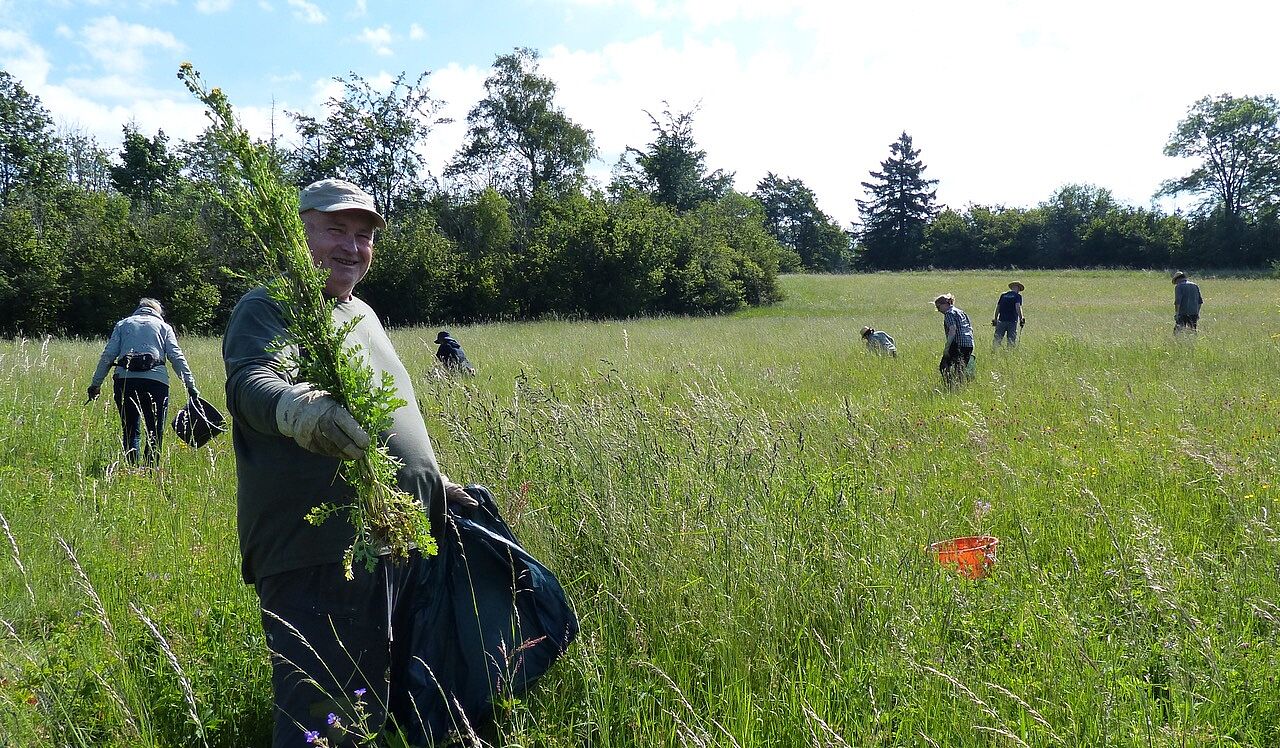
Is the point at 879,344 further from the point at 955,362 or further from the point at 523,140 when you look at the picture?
the point at 523,140

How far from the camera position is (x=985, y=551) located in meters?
3.47

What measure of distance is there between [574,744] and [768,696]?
0.67m

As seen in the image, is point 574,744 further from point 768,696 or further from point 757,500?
point 757,500

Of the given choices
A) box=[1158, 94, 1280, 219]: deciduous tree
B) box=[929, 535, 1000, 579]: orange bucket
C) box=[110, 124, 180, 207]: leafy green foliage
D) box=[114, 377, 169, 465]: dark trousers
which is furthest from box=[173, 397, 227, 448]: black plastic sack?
box=[1158, 94, 1280, 219]: deciduous tree

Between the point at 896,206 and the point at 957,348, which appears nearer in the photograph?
the point at 957,348

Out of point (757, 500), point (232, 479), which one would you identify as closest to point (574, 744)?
point (757, 500)

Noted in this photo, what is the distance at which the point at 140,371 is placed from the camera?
6.31 metres

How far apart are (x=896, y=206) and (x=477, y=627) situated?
8603cm

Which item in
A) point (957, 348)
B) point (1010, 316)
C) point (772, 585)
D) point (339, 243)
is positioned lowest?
point (772, 585)

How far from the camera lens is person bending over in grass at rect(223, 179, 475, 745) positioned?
198 centimetres

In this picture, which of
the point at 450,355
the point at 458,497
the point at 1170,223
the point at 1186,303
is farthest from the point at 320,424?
the point at 1170,223

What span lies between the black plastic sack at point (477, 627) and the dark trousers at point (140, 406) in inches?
197

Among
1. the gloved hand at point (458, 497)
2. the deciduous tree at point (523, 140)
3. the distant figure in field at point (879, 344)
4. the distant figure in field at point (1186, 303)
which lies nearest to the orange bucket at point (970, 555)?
the gloved hand at point (458, 497)

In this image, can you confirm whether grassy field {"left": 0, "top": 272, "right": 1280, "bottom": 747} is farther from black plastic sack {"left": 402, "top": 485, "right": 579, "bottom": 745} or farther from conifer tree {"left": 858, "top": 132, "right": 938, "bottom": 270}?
conifer tree {"left": 858, "top": 132, "right": 938, "bottom": 270}
